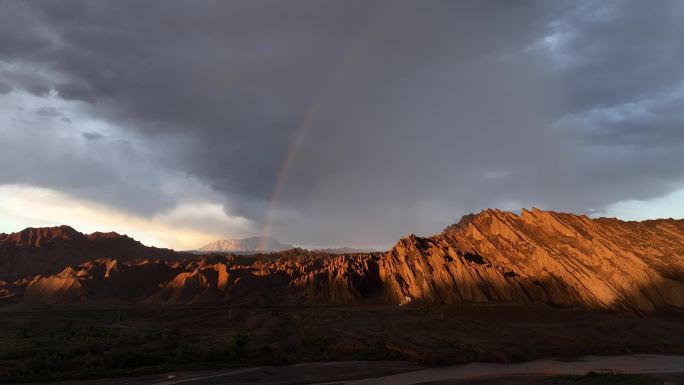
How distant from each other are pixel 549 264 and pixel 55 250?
10217cm

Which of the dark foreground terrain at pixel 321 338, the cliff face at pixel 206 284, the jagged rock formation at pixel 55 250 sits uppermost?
the jagged rock formation at pixel 55 250

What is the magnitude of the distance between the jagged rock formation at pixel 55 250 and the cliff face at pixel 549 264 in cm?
7652

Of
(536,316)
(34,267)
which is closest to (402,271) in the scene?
(536,316)

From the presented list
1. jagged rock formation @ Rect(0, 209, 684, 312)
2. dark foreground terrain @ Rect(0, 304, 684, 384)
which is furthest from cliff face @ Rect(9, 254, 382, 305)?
dark foreground terrain @ Rect(0, 304, 684, 384)

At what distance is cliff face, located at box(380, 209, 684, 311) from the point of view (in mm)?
46781

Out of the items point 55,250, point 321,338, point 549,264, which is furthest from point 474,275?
point 55,250

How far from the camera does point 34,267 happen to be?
9638 cm

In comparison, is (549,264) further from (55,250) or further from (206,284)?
(55,250)

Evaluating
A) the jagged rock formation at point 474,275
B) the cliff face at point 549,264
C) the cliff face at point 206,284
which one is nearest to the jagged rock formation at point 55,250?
the cliff face at point 206,284

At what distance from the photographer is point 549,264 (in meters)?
52.4

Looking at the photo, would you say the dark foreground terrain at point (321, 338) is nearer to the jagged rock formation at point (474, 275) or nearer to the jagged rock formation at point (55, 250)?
the jagged rock formation at point (474, 275)

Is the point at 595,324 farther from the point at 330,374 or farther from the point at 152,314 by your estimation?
the point at 152,314

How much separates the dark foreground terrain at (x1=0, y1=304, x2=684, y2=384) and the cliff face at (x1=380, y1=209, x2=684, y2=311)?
394 centimetres

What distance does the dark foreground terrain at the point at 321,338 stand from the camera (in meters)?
26.1
